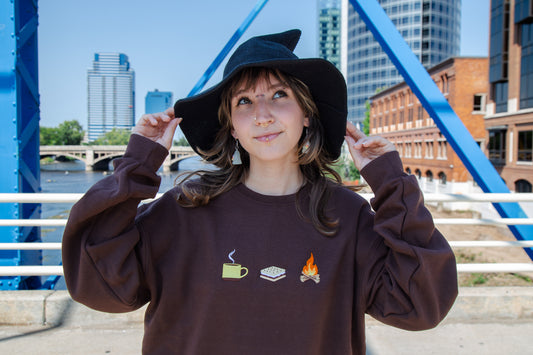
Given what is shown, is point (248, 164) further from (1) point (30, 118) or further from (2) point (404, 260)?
(1) point (30, 118)

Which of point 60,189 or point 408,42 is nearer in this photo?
point 60,189

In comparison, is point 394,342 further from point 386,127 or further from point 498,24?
point 386,127

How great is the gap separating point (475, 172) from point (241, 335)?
2.65 metres

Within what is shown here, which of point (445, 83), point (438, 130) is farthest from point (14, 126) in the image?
point (438, 130)

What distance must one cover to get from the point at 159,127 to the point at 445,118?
245 centimetres

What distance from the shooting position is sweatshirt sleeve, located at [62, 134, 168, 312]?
1244 mm

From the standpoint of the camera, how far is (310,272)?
51.8 inches

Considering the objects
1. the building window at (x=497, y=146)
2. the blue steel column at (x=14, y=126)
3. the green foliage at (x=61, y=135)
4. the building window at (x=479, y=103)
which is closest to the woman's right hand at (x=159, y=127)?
the blue steel column at (x=14, y=126)

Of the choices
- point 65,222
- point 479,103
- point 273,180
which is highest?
point 479,103

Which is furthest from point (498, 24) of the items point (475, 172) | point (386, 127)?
point (475, 172)

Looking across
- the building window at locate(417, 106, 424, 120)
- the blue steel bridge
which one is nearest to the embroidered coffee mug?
the blue steel bridge

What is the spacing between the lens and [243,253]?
1.33 meters

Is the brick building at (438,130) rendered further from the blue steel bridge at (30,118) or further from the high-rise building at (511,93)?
the blue steel bridge at (30,118)

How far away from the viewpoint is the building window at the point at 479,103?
34.8 meters
